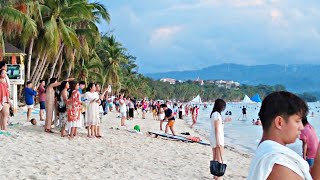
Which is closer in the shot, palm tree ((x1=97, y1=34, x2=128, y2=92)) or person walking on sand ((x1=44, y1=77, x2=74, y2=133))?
person walking on sand ((x1=44, y1=77, x2=74, y2=133))

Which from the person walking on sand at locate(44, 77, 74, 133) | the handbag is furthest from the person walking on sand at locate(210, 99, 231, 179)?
the person walking on sand at locate(44, 77, 74, 133)

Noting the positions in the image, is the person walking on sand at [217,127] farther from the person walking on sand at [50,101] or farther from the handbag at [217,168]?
the person walking on sand at [50,101]

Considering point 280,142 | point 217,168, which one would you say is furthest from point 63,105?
point 280,142

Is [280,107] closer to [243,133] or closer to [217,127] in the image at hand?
[217,127]

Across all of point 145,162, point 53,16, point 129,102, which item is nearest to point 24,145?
point 145,162

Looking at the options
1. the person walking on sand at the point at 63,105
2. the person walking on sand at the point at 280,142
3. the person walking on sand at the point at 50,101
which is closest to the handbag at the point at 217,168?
the person walking on sand at the point at 280,142

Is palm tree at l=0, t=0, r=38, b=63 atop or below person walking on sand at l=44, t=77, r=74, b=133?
atop

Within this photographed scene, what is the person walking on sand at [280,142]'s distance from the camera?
1892 mm

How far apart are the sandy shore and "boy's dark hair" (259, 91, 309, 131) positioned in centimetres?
544

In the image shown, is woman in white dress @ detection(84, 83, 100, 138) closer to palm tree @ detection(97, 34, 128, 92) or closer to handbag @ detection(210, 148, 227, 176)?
handbag @ detection(210, 148, 227, 176)

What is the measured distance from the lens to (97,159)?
358 inches

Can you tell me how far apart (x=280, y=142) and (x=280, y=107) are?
16 cm

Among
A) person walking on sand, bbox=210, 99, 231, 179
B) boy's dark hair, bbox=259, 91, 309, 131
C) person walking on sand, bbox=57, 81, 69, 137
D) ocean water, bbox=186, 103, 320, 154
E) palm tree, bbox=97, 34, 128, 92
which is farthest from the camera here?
palm tree, bbox=97, 34, 128, 92

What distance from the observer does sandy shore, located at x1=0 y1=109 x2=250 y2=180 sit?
296 inches
